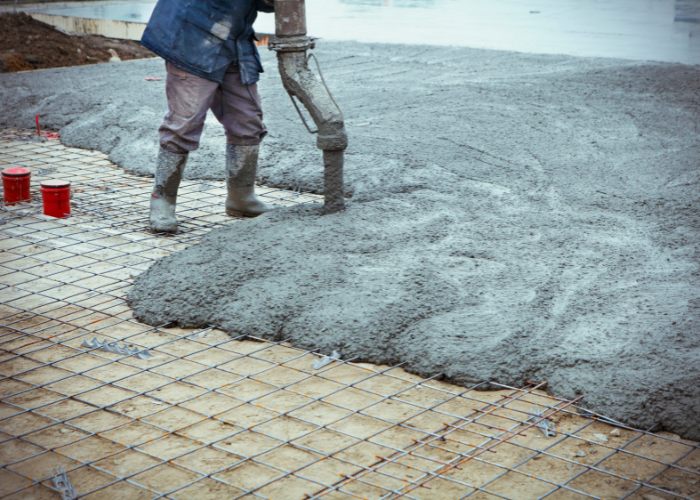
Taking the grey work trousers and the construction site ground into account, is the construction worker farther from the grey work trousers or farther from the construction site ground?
the construction site ground

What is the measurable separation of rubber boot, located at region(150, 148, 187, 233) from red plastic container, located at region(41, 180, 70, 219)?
17.8 inches

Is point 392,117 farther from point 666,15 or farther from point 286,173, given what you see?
point 666,15

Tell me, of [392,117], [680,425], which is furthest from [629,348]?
[392,117]

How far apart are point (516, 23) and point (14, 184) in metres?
6.89

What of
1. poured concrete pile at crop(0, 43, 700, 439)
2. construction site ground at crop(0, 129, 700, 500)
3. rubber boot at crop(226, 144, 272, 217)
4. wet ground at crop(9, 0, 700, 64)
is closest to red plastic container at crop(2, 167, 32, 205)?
poured concrete pile at crop(0, 43, 700, 439)

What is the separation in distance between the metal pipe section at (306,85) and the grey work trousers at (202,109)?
0.33 m

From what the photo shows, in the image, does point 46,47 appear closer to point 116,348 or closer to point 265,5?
point 265,5

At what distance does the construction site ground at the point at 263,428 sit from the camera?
1990 mm

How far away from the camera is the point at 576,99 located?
208 inches

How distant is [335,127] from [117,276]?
1.01m

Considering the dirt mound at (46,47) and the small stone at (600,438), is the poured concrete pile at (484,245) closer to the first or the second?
the small stone at (600,438)

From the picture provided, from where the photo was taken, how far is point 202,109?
364 centimetres

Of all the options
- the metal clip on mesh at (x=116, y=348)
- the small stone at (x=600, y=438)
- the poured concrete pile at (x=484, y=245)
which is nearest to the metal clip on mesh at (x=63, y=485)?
the metal clip on mesh at (x=116, y=348)

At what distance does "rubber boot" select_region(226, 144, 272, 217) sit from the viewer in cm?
388
